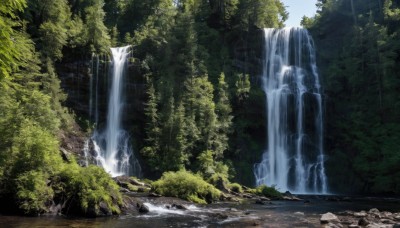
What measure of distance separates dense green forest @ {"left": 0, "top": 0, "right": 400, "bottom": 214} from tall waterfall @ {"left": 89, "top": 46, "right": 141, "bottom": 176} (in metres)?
1.51

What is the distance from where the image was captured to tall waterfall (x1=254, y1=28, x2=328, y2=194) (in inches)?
1890

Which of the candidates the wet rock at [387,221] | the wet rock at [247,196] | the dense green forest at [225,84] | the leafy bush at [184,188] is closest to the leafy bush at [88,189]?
the leafy bush at [184,188]

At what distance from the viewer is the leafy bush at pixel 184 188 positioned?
29.5m

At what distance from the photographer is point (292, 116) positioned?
5178 centimetres

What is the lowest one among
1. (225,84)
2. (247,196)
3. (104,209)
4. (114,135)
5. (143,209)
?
(247,196)

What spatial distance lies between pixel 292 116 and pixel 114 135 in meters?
23.2

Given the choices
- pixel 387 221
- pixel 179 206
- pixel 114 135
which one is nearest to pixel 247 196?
pixel 179 206

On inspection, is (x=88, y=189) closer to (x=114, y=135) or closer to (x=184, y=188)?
(x=184, y=188)

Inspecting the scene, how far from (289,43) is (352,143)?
1889 centimetres

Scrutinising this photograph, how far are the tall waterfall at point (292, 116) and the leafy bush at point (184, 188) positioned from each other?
52.0ft

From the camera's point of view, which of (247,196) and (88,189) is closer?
(88,189)

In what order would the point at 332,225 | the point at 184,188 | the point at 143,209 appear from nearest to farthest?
the point at 332,225 < the point at 143,209 < the point at 184,188

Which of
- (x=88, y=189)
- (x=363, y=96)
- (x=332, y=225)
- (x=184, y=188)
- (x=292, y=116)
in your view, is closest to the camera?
(x=332, y=225)


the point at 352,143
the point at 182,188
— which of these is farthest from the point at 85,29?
the point at 352,143
